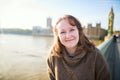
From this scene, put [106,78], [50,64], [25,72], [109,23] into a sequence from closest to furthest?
[106,78]
[50,64]
[25,72]
[109,23]

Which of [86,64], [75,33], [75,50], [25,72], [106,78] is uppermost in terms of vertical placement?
[75,33]

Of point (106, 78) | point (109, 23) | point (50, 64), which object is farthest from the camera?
point (109, 23)

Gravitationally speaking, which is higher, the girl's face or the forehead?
the forehead

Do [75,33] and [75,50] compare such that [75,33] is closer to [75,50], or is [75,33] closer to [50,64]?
[75,50]

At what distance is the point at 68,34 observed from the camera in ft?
5.49

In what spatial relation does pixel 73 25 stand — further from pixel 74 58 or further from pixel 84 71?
pixel 84 71

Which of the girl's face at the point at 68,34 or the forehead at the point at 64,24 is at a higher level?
the forehead at the point at 64,24

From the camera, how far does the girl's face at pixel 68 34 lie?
1.68 meters

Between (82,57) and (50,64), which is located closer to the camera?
(82,57)

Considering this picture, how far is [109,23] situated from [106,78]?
100.0 feet

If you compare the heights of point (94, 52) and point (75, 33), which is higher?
point (75, 33)

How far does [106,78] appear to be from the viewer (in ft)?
5.43

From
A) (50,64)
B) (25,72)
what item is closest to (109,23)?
(25,72)

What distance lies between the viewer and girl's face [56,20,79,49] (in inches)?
66.2
